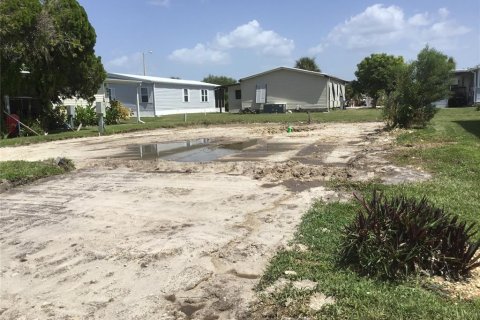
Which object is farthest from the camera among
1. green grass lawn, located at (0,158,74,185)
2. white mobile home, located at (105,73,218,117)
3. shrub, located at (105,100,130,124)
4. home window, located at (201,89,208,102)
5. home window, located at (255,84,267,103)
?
home window, located at (201,89,208,102)

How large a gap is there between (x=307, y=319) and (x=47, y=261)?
2.98 metres

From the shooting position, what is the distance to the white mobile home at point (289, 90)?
38.9 metres

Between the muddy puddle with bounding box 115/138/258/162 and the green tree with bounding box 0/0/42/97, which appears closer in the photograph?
the muddy puddle with bounding box 115/138/258/162

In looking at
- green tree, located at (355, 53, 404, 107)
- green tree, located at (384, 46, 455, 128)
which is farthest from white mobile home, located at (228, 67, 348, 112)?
green tree, located at (384, 46, 455, 128)

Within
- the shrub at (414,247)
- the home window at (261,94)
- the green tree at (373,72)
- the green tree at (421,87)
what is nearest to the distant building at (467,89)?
the green tree at (373,72)

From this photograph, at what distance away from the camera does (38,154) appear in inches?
562

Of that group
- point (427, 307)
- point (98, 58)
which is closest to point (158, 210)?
point (427, 307)

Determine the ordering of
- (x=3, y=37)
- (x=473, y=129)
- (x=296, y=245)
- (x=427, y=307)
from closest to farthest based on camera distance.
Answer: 1. (x=427, y=307)
2. (x=296, y=245)
3. (x=473, y=129)
4. (x=3, y=37)

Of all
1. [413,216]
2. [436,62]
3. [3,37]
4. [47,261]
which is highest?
[3,37]

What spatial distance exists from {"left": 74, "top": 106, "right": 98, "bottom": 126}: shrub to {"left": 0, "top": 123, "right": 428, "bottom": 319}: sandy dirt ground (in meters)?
14.5

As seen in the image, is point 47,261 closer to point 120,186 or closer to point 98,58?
point 120,186

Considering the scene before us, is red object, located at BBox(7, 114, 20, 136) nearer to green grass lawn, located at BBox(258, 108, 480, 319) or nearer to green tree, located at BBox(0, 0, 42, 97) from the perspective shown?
green tree, located at BBox(0, 0, 42, 97)

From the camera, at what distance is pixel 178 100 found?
41.1 meters

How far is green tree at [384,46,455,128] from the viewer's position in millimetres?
17250
